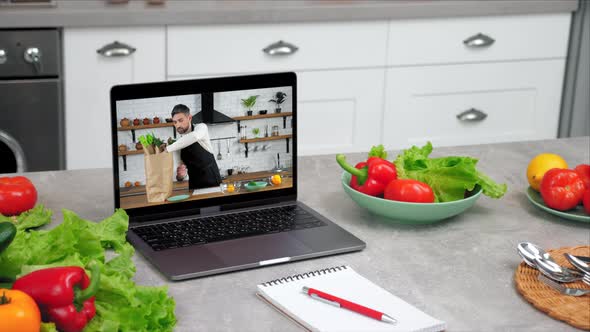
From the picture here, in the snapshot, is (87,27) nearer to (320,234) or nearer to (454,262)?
(320,234)

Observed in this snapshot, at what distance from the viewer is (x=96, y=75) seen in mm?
2939

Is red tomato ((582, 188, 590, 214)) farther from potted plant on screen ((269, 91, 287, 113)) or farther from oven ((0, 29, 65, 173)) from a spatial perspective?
oven ((0, 29, 65, 173))

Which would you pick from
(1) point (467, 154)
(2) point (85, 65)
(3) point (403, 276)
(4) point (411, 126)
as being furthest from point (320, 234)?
(4) point (411, 126)

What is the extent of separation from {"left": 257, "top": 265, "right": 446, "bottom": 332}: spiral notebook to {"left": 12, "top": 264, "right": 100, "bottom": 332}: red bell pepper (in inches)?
12.0

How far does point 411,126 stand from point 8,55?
1493mm

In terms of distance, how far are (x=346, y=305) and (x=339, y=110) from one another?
205cm

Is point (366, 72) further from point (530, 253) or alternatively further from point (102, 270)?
point (102, 270)

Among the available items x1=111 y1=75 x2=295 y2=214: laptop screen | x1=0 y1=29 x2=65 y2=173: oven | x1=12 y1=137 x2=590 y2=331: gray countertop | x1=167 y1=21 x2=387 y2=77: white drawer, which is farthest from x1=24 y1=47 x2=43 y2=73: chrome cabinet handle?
x1=111 y1=75 x2=295 y2=214: laptop screen

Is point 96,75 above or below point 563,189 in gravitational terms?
above

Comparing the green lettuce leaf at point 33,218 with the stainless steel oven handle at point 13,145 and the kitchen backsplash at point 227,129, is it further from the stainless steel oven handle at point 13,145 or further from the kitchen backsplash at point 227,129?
the stainless steel oven handle at point 13,145

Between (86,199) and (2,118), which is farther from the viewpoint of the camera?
(2,118)

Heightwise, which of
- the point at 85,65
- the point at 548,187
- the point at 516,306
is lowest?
the point at 516,306

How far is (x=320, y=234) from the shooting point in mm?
1551

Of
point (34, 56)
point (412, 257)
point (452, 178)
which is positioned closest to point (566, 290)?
point (412, 257)
